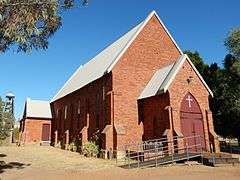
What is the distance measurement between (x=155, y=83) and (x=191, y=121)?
4681mm

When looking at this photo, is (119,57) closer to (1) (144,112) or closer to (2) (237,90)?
(1) (144,112)

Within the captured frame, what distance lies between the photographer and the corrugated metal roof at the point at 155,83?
26.5 meters

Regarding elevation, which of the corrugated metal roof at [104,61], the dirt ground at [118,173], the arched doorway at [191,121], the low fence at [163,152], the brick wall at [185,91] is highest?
the corrugated metal roof at [104,61]

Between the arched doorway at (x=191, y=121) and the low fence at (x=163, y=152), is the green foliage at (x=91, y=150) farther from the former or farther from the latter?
the arched doorway at (x=191, y=121)

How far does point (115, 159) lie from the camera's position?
24.1 metres

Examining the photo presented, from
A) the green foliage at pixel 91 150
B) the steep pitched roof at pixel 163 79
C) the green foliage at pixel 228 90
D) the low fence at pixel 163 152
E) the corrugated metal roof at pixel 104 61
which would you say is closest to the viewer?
the low fence at pixel 163 152

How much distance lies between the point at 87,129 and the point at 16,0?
18.0m

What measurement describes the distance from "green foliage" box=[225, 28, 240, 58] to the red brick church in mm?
9745

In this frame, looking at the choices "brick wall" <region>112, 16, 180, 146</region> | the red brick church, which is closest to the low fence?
the red brick church

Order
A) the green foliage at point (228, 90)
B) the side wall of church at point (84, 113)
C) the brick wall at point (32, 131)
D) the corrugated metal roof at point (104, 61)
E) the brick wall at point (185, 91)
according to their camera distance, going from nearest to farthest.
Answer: the brick wall at point (185, 91)
the side wall of church at point (84, 113)
the corrugated metal roof at point (104, 61)
the green foliage at point (228, 90)
the brick wall at point (32, 131)

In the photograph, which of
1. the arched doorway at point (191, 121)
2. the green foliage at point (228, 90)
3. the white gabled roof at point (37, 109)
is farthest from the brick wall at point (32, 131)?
the arched doorway at point (191, 121)

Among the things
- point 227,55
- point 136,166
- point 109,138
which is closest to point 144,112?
point 109,138

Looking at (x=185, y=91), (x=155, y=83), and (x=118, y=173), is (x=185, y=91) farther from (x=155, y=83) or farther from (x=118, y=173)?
(x=118, y=173)

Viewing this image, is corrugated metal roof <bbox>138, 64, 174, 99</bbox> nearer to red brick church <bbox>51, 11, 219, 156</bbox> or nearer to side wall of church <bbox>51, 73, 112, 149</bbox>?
red brick church <bbox>51, 11, 219, 156</bbox>
